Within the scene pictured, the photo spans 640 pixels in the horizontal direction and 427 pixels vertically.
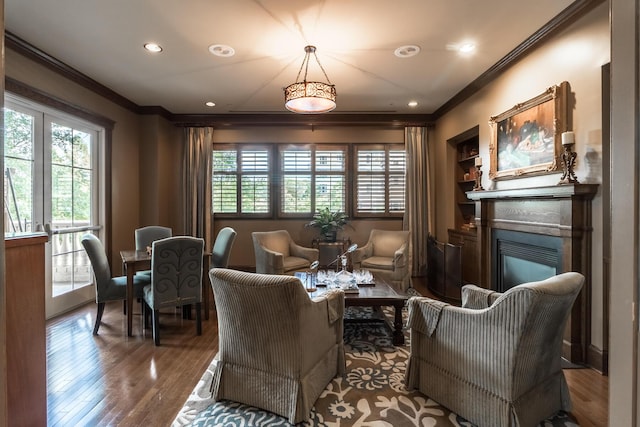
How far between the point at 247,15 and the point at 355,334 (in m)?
3.09

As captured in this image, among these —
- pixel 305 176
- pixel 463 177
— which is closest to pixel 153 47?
pixel 305 176

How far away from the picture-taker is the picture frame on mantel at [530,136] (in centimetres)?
285

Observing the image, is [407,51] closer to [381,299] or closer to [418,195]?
[381,299]

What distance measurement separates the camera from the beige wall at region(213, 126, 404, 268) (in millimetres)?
5867

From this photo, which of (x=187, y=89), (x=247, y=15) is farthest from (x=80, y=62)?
(x=247, y=15)

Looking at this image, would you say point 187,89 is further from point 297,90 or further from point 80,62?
point 297,90

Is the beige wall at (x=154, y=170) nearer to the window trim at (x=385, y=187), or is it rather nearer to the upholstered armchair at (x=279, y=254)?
the upholstered armchair at (x=279, y=254)

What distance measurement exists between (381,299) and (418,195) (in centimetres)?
319

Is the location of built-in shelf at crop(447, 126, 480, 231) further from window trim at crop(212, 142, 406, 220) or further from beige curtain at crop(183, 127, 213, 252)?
beige curtain at crop(183, 127, 213, 252)

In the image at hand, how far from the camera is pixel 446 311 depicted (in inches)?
79.4

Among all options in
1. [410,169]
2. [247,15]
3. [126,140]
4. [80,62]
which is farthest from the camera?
[410,169]

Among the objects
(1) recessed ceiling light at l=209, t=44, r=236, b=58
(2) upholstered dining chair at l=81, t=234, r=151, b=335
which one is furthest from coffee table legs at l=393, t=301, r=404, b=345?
(1) recessed ceiling light at l=209, t=44, r=236, b=58

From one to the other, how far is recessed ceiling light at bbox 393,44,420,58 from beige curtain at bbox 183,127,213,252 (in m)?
3.67

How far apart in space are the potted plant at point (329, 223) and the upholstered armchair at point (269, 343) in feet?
11.2
